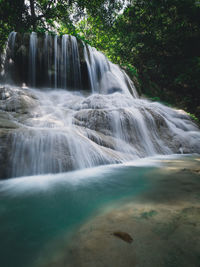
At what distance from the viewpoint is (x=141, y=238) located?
2.92 ft

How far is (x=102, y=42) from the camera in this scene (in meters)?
18.3

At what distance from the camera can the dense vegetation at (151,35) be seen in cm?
1224

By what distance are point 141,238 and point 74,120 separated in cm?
436

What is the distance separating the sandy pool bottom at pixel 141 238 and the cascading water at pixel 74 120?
187 centimetres

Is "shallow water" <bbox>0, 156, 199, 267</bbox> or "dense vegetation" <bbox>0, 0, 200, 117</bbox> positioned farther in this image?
"dense vegetation" <bbox>0, 0, 200, 117</bbox>

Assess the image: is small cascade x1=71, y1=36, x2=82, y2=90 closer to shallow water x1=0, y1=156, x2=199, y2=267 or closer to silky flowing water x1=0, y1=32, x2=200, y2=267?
silky flowing water x1=0, y1=32, x2=200, y2=267

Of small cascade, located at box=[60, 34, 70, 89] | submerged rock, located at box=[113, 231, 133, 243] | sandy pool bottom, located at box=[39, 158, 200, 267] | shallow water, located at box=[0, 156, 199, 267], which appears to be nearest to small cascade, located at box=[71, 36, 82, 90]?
small cascade, located at box=[60, 34, 70, 89]

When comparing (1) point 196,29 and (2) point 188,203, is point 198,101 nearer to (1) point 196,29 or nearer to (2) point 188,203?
(1) point 196,29

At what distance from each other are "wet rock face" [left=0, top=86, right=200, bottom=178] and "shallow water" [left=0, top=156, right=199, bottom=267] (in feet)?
1.18

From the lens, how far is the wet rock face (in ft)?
9.14

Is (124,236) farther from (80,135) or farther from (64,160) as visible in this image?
(80,135)

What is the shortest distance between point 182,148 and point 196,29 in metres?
12.8

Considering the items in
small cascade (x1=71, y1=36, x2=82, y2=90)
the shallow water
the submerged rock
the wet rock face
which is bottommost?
the shallow water

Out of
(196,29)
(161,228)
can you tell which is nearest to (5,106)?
(161,228)
